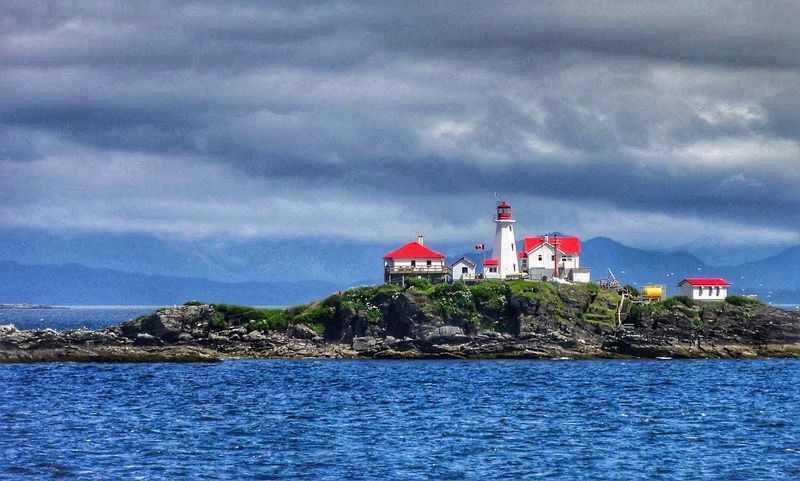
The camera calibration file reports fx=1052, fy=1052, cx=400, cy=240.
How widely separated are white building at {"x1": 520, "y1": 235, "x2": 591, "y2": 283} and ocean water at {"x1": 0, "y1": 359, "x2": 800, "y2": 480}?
36703 mm

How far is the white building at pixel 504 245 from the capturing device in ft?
470

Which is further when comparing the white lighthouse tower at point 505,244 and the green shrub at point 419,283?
the white lighthouse tower at point 505,244

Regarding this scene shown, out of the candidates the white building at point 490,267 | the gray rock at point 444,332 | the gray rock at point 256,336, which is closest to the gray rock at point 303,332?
the gray rock at point 256,336

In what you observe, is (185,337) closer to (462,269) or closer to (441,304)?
(441,304)

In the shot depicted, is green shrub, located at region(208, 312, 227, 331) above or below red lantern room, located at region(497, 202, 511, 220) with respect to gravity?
below

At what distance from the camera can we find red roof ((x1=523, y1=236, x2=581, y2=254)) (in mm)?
147875

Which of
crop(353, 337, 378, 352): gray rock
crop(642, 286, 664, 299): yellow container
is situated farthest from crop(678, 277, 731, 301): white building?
crop(353, 337, 378, 352): gray rock

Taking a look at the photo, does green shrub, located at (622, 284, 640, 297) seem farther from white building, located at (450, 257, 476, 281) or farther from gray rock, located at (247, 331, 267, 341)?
gray rock, located at (247, 331, 267, 341)

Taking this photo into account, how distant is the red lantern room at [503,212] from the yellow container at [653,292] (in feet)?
68.5

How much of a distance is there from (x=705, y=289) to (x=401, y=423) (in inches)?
Result: 3121

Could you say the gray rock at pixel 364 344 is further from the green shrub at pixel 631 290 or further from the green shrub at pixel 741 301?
the green shrub at pixel 741 301

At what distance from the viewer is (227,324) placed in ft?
419

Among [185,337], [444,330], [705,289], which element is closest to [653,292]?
[705,289]

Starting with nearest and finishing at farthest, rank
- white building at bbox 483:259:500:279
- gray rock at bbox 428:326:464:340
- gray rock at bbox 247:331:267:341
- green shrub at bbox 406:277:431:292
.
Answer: gray rock at bbox 428:326:464:340 → gray rock at bbox 247:331:267:341 → green shrub at bbox 406:277:431:292 → white building at bbox 483:259:500:279
